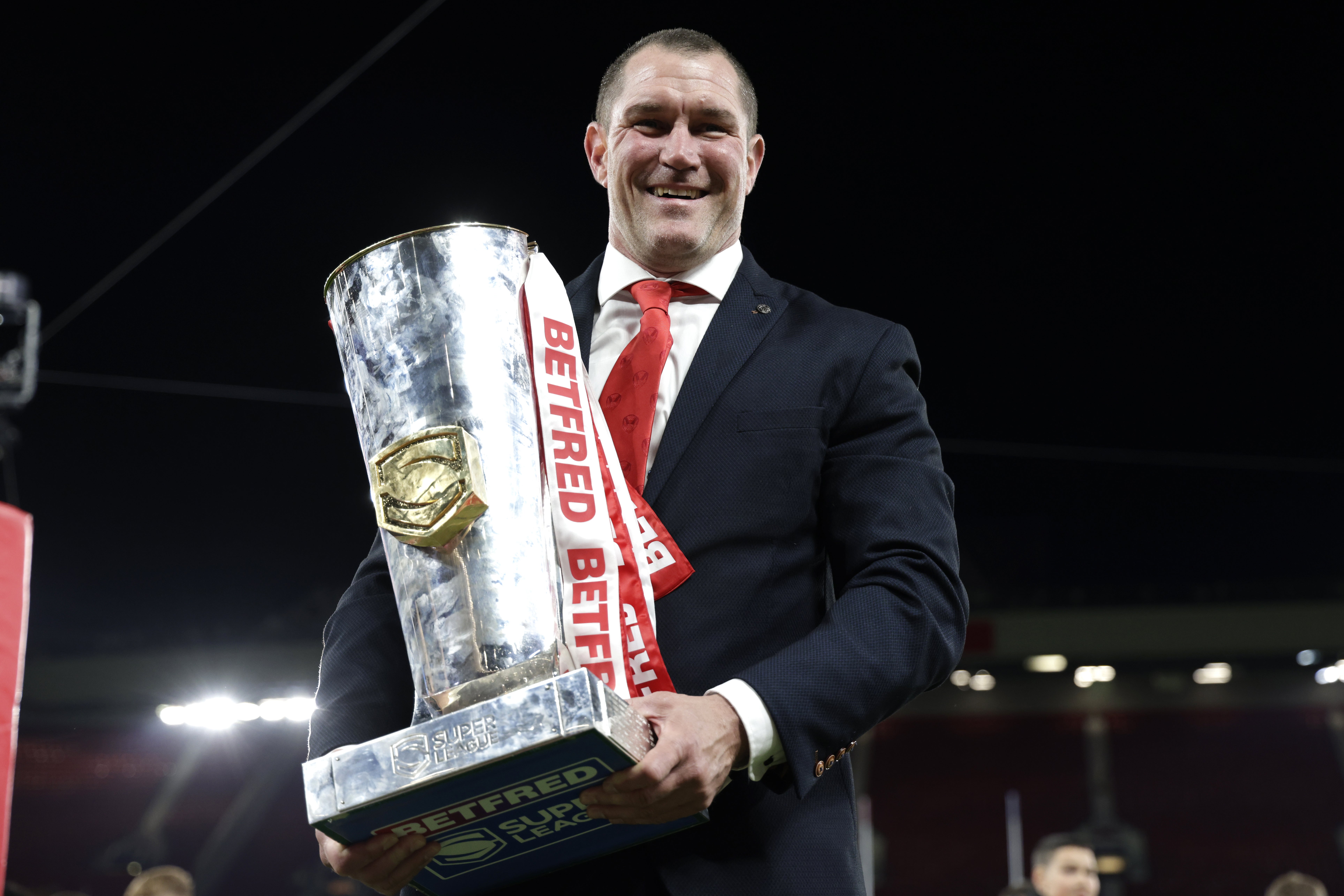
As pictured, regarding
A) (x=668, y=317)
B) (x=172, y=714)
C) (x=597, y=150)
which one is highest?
(x=172, y=714)

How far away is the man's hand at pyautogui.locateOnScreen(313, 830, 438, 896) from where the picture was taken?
2.74 feet

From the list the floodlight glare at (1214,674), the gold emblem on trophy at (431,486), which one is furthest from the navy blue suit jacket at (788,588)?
the floodlight glare at (1214,674)

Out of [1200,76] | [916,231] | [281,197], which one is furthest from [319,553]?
[1200,76]

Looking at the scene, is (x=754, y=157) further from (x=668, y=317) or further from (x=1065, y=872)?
(x=1065, y=872)

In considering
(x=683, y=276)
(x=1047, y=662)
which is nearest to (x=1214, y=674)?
(x=1047, y=662)

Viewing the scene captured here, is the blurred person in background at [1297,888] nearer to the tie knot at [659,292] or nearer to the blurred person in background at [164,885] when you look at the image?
the blurred person in background at [164,885]

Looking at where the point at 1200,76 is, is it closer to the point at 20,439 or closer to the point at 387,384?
the point at 387,384

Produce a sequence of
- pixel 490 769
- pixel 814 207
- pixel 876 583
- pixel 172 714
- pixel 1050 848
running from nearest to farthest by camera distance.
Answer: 1. pixel 490 769
2. pixel 876 583
3. pixel 1050 848
4. pixel 814 207
5. pixel 172 714

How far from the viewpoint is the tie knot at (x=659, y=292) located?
1.15 m

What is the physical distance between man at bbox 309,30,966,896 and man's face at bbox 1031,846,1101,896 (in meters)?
3.78

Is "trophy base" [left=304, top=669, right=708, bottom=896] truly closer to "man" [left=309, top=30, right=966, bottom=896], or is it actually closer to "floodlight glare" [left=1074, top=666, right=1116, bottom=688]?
"man" [left=309, top=30, right=966, bottom=896]

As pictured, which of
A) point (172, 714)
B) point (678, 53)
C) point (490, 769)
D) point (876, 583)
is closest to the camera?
point (490, 769)

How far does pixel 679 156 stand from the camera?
116 cm

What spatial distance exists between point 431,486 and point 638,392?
0.28 metres
